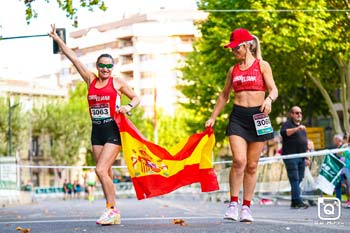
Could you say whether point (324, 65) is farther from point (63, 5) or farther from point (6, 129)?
point (6, 129)

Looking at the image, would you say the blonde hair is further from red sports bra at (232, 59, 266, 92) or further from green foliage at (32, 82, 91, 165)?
green foliage at (32, 82, 91, 165)

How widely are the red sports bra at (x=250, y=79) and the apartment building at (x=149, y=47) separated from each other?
109952 millimetres

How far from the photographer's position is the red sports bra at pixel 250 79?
10.5m

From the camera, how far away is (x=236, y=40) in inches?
416

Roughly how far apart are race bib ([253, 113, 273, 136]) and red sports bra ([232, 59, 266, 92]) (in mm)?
296

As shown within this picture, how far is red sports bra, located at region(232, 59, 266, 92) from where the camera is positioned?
10484 millimetres

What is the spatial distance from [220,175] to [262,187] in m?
6.81

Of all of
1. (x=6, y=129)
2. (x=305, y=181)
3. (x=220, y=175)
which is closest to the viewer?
(x=305, y=181)

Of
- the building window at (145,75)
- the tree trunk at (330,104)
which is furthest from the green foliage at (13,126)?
the tree trunk at (330,104)

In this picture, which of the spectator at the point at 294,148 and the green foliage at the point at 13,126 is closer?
the spectator at the point at 294,148

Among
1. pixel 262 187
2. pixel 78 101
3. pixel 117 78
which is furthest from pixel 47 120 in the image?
pixel 117 78

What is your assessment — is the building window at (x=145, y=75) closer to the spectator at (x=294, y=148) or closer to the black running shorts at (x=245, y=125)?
the spectator at (x=294, y=148)

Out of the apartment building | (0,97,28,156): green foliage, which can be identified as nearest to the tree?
(0,97,28,156): green foliage

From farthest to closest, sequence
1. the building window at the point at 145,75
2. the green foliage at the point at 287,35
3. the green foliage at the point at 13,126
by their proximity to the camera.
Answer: the building window at the point at 145,75
the green foliage at the point at 13,126
the green foliage at the point at 287,35
